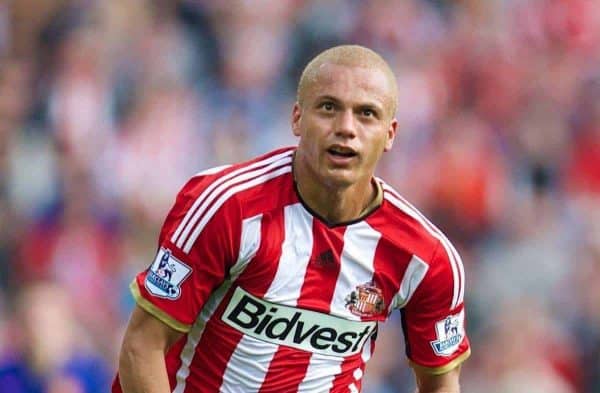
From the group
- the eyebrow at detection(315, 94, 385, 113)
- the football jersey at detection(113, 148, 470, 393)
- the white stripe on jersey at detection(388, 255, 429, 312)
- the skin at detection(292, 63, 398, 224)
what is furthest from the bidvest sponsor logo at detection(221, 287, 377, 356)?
the eyebrow at detection(315, 94, 385, 113)

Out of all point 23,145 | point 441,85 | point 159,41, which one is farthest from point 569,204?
point 23,145

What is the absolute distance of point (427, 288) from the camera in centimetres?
430

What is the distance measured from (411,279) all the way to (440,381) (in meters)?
0.42

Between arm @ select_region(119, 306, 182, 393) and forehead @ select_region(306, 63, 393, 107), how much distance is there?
31.1 inches

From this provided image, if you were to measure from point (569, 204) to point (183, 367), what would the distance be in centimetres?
501

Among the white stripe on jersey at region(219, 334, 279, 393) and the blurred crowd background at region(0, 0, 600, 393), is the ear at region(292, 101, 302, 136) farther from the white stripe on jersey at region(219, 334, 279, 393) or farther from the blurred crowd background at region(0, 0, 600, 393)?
the blurred crowd background at region(0, 0, 600, 393)

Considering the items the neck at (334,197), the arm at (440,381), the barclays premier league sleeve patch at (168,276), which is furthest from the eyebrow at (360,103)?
the arm at (440,381)

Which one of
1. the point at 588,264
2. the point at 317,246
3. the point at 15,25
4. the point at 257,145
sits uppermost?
the point at 317,246

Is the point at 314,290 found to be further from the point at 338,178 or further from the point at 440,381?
the point at 440,381

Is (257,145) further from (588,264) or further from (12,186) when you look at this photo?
(588,264)

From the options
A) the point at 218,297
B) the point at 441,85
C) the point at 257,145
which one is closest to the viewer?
the point at 218,297

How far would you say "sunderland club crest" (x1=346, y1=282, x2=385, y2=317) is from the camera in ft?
14.1

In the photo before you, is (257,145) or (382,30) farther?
(382,30)

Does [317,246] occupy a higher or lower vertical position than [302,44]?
higher
